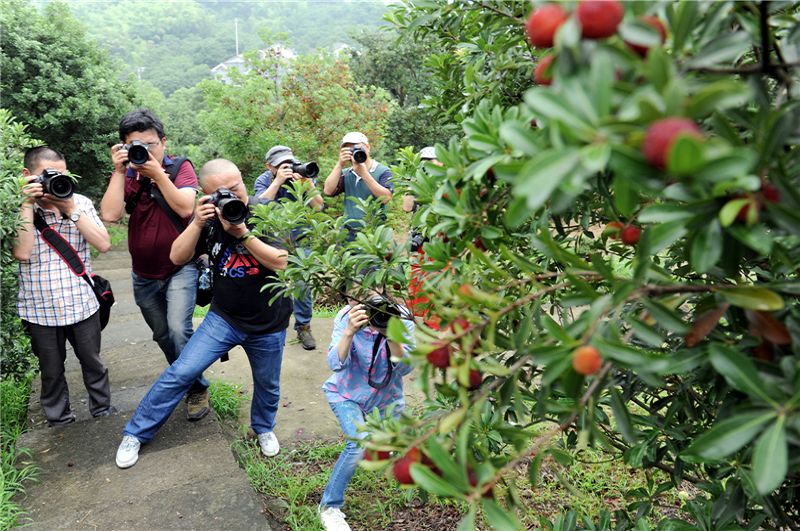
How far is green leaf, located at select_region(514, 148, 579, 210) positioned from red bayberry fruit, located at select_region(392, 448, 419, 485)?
20.5 inches

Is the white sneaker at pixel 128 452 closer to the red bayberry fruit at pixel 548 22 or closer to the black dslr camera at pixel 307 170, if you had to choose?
the black dslr camera at pixel 307 170

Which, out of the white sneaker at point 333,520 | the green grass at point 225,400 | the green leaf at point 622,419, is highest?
the green leaf at point 622,419

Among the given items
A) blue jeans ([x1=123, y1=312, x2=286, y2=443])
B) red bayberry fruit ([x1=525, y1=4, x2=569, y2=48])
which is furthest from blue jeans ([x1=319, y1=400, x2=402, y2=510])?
red bayberry fruit ([x1=525, y1=4, x2=569, y2=48])

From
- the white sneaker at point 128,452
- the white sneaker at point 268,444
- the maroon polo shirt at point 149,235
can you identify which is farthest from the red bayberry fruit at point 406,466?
the maroon polo shirt at point 149,235

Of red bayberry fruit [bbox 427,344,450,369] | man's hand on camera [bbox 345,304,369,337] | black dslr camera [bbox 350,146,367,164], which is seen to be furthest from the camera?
black dslr camera [bbox 350,146,367,164]

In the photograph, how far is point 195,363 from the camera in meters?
2.90

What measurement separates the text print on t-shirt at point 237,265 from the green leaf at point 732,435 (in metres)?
2.47

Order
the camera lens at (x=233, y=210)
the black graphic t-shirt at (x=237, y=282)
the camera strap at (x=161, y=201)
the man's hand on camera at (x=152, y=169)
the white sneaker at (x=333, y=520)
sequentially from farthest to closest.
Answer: the camera strap at (x=161, y=201) < the man's hand on camera at (x=152, y=169) < the black graphic t-shirt at (x=237, y=282) < the camera lens at (x=233, y=210) < the white sneaker at (x=333, y=520)

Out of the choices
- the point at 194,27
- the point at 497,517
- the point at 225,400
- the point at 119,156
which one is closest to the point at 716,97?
the point at 497,517

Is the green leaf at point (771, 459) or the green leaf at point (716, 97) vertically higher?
the green leaf at point (716, 97)

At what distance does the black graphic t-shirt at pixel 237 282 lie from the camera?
2.97m

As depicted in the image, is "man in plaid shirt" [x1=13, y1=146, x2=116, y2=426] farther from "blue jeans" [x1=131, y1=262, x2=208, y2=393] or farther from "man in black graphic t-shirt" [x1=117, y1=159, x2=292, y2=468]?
"man in black graphic t-shirt" [x1=117, y1=159, x2=292, y2=468]

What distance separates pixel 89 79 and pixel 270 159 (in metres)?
7.38

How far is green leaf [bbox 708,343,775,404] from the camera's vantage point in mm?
780
